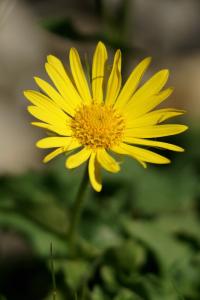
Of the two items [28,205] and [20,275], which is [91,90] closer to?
[28,205]

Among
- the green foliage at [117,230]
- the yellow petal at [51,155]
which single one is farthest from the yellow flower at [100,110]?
the green foliage at [117,230]

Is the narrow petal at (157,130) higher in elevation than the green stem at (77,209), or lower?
higher

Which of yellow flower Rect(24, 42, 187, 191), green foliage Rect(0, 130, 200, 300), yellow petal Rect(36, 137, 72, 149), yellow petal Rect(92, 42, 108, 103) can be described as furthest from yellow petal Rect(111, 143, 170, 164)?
green foliage Rect(0, 130, 200, 300)

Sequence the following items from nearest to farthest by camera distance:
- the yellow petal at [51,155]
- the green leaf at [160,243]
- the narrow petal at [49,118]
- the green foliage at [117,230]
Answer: the yellow petal at [51,155] → the narrow petal at [49,118] → the green foliage at [117,230] → the green leaf at [160,243]

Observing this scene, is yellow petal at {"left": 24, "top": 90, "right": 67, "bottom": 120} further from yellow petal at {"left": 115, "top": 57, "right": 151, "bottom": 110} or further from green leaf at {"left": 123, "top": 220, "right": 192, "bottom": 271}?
green leaf at {"left": 123, "top": 220, "right": 192, "bottom": 271}

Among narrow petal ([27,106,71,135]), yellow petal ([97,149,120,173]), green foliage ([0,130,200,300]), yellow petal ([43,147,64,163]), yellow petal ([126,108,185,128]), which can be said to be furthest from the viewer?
green foliage ([0,130,200,300])

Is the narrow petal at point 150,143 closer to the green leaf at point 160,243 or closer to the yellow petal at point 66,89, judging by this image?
the yellow petal at point 66,89

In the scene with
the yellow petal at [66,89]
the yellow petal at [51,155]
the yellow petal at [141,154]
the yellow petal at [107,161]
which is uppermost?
the yellow petal at [66,89]

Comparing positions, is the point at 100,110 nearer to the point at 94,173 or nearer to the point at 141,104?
the point at 141,104

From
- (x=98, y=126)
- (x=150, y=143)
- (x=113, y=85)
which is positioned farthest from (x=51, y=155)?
(x=113, y=85)
